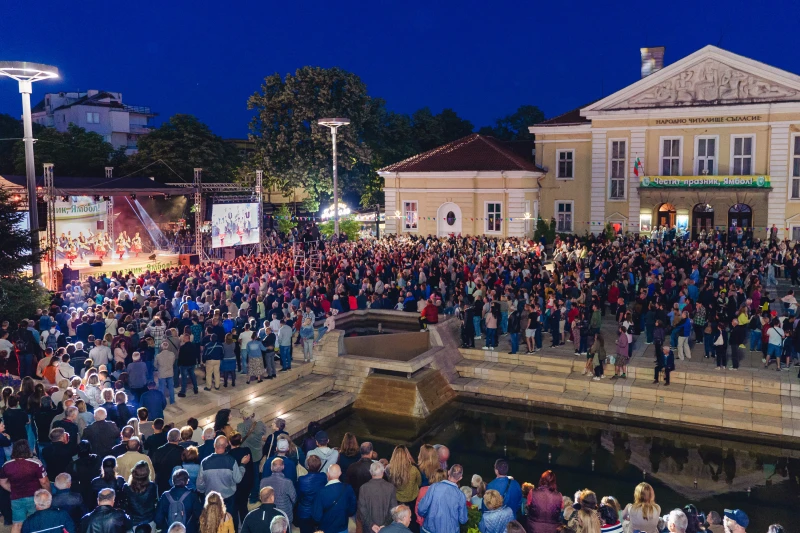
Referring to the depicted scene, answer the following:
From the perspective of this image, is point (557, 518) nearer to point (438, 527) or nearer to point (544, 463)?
point (438, 527)

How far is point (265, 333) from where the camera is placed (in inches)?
611

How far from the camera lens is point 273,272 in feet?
70.6

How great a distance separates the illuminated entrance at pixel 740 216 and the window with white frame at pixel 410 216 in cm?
1596

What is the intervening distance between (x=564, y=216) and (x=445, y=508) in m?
32.8

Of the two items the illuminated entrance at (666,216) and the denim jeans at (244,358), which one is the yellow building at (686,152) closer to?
the illuminated entrance at (666,216)

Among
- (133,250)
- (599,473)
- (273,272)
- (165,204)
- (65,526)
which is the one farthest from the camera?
(165,204)

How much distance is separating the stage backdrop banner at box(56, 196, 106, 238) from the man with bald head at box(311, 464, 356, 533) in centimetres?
2801

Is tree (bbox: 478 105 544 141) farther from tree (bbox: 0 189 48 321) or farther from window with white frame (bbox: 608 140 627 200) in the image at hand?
tree (bbox: 0 189 48 321)

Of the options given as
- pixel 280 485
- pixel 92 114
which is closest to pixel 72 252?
pixel 280 485

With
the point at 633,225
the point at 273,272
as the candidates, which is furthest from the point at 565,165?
the point at 273,272

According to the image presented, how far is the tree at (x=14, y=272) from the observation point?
17266 mm

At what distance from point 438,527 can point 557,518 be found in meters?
1.26

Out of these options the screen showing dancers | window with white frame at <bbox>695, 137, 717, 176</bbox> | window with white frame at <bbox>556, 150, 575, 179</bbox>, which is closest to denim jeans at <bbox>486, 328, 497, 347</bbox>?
the screen showing dancers

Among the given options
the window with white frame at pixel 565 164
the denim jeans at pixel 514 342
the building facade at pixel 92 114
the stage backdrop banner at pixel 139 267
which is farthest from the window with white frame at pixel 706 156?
the building facade at pixel 92 114
